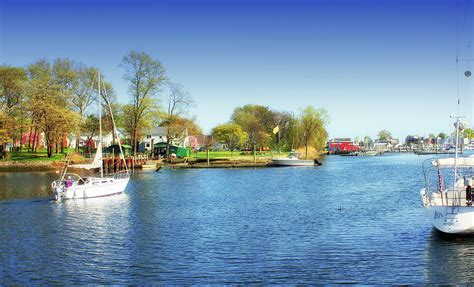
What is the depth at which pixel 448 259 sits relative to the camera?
23438 millimetres

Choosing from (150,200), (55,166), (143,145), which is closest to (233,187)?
(150,200)

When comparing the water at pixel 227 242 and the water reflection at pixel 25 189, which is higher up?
the water reflection at pixel 25 189

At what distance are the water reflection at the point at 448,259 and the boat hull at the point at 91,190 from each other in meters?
32.8

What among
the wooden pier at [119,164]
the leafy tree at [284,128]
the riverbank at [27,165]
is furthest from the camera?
the leafy tree at [284,128]

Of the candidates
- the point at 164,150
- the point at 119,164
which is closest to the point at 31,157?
the point at 119,164

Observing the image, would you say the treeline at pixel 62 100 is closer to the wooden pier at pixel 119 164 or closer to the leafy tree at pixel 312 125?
the wooden pier at pixel 119 164

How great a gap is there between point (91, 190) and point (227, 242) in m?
25.2

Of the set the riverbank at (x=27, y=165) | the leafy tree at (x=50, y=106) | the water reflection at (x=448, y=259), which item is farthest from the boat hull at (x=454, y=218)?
the leafy tree at (x=50, y=106)

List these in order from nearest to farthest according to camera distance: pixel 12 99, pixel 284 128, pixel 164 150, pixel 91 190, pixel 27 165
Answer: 1. pixel 91 190
2. pixel 27 165
3. pixel 12 99
4. pixel 164 150
5. pixel 284 128

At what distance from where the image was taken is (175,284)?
20.5 metres

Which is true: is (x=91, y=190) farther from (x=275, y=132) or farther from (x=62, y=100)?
(x=275, y=132)

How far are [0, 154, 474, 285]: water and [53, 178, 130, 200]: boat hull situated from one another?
138 cm

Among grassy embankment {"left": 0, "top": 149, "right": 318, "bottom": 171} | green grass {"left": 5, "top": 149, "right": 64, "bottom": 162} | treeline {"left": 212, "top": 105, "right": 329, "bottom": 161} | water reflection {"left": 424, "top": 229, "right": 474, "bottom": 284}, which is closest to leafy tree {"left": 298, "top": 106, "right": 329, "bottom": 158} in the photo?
treeline {"left": 212, "top": 105, "right": 329, "bottom": 161}

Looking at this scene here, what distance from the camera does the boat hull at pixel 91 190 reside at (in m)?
47.9
